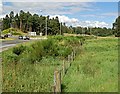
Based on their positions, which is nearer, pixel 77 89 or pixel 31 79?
pixel 77 89

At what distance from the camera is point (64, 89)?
398 inches

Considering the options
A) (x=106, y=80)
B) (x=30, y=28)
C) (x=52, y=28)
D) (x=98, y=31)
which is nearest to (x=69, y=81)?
(x=106, y=80)

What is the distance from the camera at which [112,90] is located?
9.70 metres

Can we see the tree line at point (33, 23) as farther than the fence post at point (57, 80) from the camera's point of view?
Yes

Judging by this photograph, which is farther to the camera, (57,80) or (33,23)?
(33,23)

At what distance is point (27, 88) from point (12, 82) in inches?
36.9

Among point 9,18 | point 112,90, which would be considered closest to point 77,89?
point 112,90

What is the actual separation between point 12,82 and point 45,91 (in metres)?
1.57

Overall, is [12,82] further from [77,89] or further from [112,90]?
[112,90]

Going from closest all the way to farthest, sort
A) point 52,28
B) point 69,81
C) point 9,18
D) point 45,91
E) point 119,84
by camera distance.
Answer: point 45,91 → point 119,84 → point 69,81 → point 52,28 → point 9,18

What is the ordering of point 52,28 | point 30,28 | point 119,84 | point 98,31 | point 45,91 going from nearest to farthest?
point 45,91
point 119,84
point 52,28
point 30,28
point 98,31

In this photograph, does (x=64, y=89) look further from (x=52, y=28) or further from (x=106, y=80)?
(x=52, y=28)

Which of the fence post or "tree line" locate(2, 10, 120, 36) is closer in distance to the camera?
the fence post

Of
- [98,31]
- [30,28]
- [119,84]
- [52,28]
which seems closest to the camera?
[119,84]
